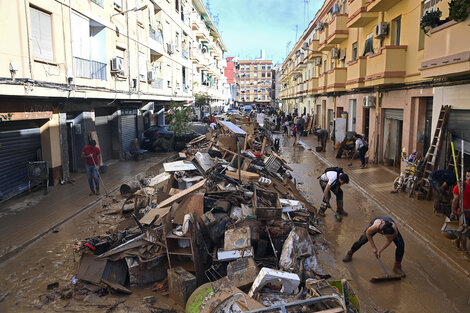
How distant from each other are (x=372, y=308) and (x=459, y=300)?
144 centimetres

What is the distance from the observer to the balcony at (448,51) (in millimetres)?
8734

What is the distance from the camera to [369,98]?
695 inches

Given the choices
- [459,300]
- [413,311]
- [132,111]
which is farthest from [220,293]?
[132,111]

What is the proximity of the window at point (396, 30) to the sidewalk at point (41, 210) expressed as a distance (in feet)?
41.1

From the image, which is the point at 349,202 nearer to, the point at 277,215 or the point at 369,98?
the point at 277,215

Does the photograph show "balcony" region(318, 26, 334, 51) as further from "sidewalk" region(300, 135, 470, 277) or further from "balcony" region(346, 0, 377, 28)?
"sidewalk" region(300, 135, 470, 277)

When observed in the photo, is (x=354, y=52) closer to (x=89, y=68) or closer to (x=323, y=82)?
(x=323, y=82)

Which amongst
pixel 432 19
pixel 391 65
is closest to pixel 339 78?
pixel 391 65

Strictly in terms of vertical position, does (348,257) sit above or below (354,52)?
below

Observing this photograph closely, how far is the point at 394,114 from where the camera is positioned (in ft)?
52.3

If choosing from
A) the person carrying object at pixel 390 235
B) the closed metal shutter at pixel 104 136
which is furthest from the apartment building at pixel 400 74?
the closed metal shutter at pixel 104 136

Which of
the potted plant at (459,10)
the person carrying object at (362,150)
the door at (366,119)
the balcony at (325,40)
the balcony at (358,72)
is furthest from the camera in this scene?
the balcony at (325,40)

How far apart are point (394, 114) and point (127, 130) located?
14312mm

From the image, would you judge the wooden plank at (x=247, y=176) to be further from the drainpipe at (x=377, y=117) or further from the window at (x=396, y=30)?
the window at (x=396, y=30)
